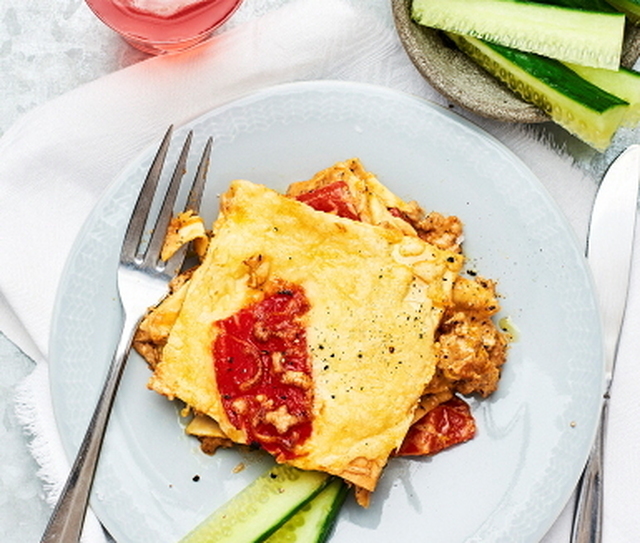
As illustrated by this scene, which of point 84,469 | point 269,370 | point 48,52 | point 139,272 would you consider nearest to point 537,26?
point 269,370

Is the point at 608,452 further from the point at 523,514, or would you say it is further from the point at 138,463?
the point at 138,463

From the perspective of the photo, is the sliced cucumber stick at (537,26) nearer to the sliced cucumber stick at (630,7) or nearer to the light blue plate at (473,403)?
the sliced cucumber stick at (630,7)

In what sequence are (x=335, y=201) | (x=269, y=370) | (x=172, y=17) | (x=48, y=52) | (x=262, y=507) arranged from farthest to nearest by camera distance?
1. (x=48, y=52)
2. (x=172, y=17)
3. (x=335, y=201)
4. (x=262, y=507)
5. (x=269, y=370)

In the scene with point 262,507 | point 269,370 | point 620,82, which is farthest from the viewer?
point 620,82

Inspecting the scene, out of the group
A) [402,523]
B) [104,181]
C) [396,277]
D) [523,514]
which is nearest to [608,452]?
[523,514]

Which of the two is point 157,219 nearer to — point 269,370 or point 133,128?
point 133,128

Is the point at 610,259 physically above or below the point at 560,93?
below
